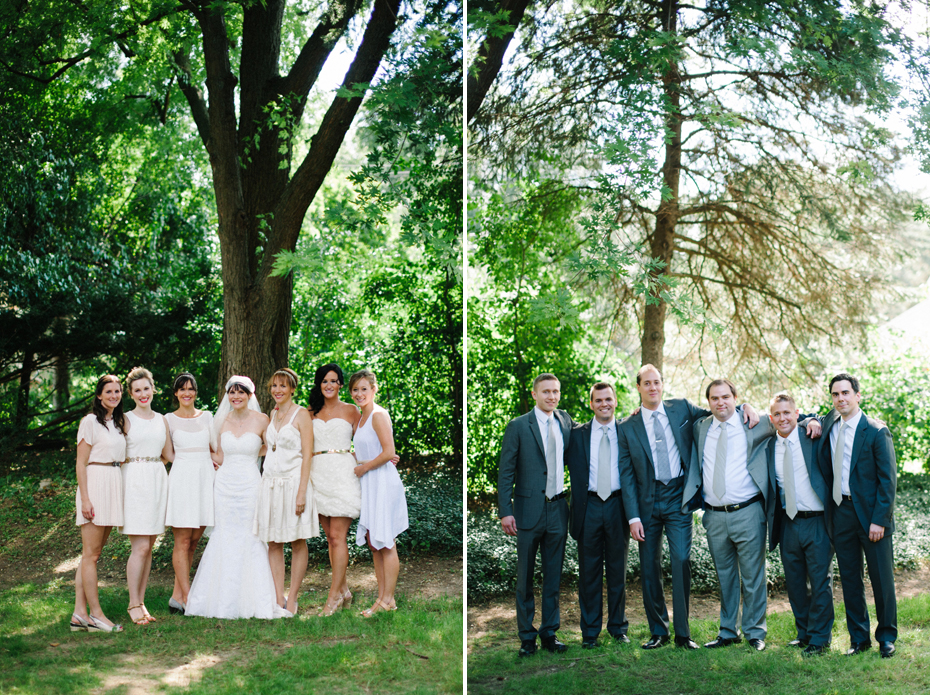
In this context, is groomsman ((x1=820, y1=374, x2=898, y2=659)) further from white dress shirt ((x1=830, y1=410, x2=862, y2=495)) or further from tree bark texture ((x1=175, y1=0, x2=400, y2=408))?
tree bark texture ((x1=175, y1=0, x2=400, y2=408))

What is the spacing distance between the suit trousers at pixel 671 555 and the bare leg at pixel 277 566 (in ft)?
5.56

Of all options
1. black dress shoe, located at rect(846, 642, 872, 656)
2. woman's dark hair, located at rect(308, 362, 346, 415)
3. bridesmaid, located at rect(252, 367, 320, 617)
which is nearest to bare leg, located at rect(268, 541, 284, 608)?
bridesmaid, located at rect(252, 367, 320, 617)

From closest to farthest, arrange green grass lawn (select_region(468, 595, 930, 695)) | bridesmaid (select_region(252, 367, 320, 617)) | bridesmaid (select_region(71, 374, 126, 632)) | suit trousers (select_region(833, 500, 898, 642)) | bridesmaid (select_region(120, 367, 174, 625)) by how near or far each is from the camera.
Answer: green grass lawn (select_region(468, 595, 930, 695))
suit trousers (select_region(833, 500, 898, 642))
bridesmaid (select_region(71, 374, 126, 632))
bridesmaid (select_region(120, 367, 174, 625))
bridesmaid (select_region(252, 367, 320, 617))

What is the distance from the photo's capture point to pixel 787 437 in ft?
10.8

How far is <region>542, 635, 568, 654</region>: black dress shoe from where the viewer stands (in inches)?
126

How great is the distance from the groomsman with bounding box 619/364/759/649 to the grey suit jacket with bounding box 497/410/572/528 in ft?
1.12

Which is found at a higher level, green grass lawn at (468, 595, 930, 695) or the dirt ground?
the dirt ground

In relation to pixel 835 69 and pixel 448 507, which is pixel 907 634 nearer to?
pixel 448 507

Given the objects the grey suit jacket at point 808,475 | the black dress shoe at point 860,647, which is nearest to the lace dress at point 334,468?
the grey suit jacket at point 808,475

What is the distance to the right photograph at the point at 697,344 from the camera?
3213mm

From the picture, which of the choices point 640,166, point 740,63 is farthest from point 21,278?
point 740,63

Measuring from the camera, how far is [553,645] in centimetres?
320

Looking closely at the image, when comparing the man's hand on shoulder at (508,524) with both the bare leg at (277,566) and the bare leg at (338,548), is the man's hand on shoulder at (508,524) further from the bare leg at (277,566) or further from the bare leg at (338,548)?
the bare leg at (277,566)

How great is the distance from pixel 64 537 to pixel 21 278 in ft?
7.12
